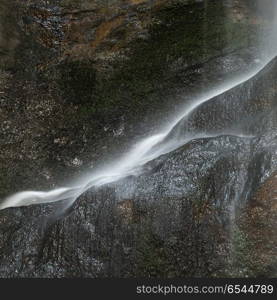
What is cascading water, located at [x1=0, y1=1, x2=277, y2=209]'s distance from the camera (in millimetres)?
7793

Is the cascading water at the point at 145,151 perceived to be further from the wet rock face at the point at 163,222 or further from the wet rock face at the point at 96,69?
the wet rock face at the point at 163,222

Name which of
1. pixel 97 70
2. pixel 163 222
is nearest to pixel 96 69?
pixel 97 70

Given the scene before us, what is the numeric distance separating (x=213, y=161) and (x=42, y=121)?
16.6 feet

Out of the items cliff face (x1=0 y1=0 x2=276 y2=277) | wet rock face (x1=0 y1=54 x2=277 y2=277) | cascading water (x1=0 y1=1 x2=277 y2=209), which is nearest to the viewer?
wet rock face (x1=0 y1=54 x2=277 y2=277)

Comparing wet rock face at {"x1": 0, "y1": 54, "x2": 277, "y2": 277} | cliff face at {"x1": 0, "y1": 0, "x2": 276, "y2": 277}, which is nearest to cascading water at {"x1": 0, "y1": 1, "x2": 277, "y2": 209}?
cliff face at {"x1": 0, "y1": 0, "x2": 276, "y2": 277}

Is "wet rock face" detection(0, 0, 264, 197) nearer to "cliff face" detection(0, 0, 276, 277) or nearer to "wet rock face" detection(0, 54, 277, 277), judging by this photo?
"cliff face" detection(0, 0, 276, 277)

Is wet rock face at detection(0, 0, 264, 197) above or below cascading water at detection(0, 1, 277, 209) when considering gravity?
above

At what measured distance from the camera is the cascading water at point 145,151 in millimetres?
7793

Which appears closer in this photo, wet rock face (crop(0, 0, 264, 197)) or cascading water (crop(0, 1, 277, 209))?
cascading water (crop(0, 1, 277, 209))

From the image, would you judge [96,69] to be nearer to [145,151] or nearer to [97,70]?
[97,70]

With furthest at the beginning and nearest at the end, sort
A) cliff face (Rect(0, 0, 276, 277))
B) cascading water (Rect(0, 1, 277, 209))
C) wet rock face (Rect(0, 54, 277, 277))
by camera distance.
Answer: cliff face (Rect(0, 0, 276, 277)) → cascading water (Rect(0, 1, 277, 209)) → wet rock face (Rect(0, 54, 277, 277))

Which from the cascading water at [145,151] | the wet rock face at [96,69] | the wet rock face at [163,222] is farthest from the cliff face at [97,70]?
the wet rock face at [163,222]

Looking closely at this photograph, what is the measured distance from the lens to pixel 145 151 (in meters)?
9.20

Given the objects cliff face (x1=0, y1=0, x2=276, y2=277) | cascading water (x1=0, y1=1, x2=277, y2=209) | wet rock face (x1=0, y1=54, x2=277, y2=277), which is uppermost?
cliff face (x1=0, y1=0, x2=276, y2=277)
